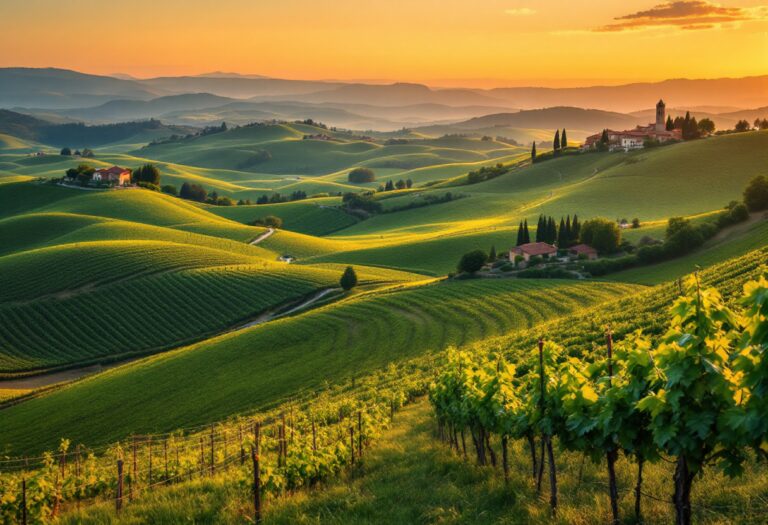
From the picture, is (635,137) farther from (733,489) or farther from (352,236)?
(733,489)

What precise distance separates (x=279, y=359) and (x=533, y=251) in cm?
5193

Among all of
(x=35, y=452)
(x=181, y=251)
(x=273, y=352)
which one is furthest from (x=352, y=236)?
(x=35, y=452)

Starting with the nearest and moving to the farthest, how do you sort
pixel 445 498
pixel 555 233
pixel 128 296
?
pixel 445 498
pixel 128 296
pixel 555 233

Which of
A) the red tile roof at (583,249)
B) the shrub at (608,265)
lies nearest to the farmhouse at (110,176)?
the red tile roof at (583,249)

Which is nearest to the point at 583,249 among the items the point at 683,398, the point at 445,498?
the point at 445,498

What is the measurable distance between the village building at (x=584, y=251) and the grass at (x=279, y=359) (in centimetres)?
1935

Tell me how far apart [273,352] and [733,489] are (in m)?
49.9

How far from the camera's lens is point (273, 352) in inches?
2360

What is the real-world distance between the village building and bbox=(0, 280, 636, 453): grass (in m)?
19.4

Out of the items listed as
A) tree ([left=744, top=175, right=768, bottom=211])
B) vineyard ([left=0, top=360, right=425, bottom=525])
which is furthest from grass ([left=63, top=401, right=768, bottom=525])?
tree ([left=744, top=175, right=768, bottom=211])

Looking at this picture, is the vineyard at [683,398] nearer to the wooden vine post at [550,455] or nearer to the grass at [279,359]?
the wooden vine post at [550,455]

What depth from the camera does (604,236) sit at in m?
97.6

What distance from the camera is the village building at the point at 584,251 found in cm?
9609

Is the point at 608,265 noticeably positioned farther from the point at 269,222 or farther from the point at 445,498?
the point at 269,222
